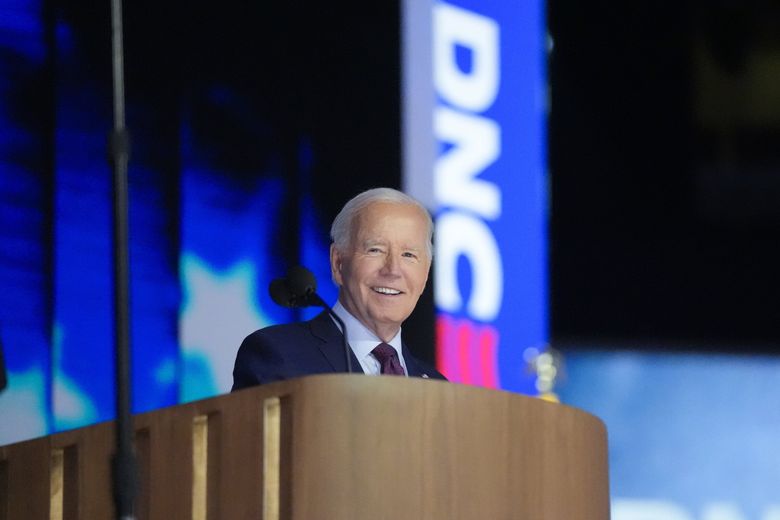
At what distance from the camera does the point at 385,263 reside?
361 cm

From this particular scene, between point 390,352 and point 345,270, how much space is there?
0.26 m

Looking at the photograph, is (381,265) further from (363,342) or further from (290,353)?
(290,353)

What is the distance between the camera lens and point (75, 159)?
4.94 metres

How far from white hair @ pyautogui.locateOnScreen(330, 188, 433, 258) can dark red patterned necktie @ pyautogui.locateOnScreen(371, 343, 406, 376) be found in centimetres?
27

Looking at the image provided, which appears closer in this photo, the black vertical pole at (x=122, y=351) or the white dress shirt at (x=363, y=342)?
the black vertical pole at (x=122, y=351)

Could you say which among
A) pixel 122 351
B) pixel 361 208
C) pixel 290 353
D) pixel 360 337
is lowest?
pixel 122 351

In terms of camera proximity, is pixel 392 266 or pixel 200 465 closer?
pixel 200 465

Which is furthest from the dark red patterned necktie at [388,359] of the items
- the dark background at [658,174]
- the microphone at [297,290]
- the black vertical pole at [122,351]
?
the dark background at [658,174]

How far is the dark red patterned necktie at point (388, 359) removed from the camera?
342cm

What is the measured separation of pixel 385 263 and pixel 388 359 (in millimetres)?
253

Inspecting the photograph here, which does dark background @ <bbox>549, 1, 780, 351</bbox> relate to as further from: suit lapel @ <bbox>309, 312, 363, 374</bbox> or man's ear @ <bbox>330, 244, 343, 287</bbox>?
suit lapel @ <bbox>309, 312, 363, 374</bbox>

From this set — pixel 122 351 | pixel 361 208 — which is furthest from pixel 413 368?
pixel 122 351

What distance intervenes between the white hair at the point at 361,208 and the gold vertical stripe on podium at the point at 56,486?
105 centimetres

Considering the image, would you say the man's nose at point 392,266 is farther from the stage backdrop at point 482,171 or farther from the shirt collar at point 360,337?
the stage backdrop at point 482,171
